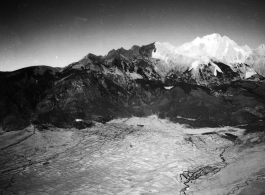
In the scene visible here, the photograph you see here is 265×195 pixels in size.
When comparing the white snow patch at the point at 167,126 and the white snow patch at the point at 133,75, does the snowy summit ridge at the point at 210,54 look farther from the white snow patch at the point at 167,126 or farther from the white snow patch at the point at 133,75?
the white snow patch at the point at 167,126

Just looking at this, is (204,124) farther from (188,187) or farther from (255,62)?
(255,62)

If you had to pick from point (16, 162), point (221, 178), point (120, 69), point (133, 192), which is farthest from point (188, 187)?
point (120, 69)

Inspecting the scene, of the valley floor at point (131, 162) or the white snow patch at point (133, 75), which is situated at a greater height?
the white snow patch at point (133, 75)

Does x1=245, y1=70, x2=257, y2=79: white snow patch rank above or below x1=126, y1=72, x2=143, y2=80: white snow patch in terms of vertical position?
below

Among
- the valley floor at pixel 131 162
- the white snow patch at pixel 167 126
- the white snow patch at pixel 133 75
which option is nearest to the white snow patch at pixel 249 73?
the white snow patch at pixel 133 75

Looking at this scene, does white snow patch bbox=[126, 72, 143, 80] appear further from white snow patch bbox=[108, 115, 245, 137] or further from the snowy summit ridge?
white snow patch bbox=[108, 115, 245, 137]

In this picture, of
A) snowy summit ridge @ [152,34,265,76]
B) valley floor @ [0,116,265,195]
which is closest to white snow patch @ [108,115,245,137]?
valley floor @ [0,116,265,195]
